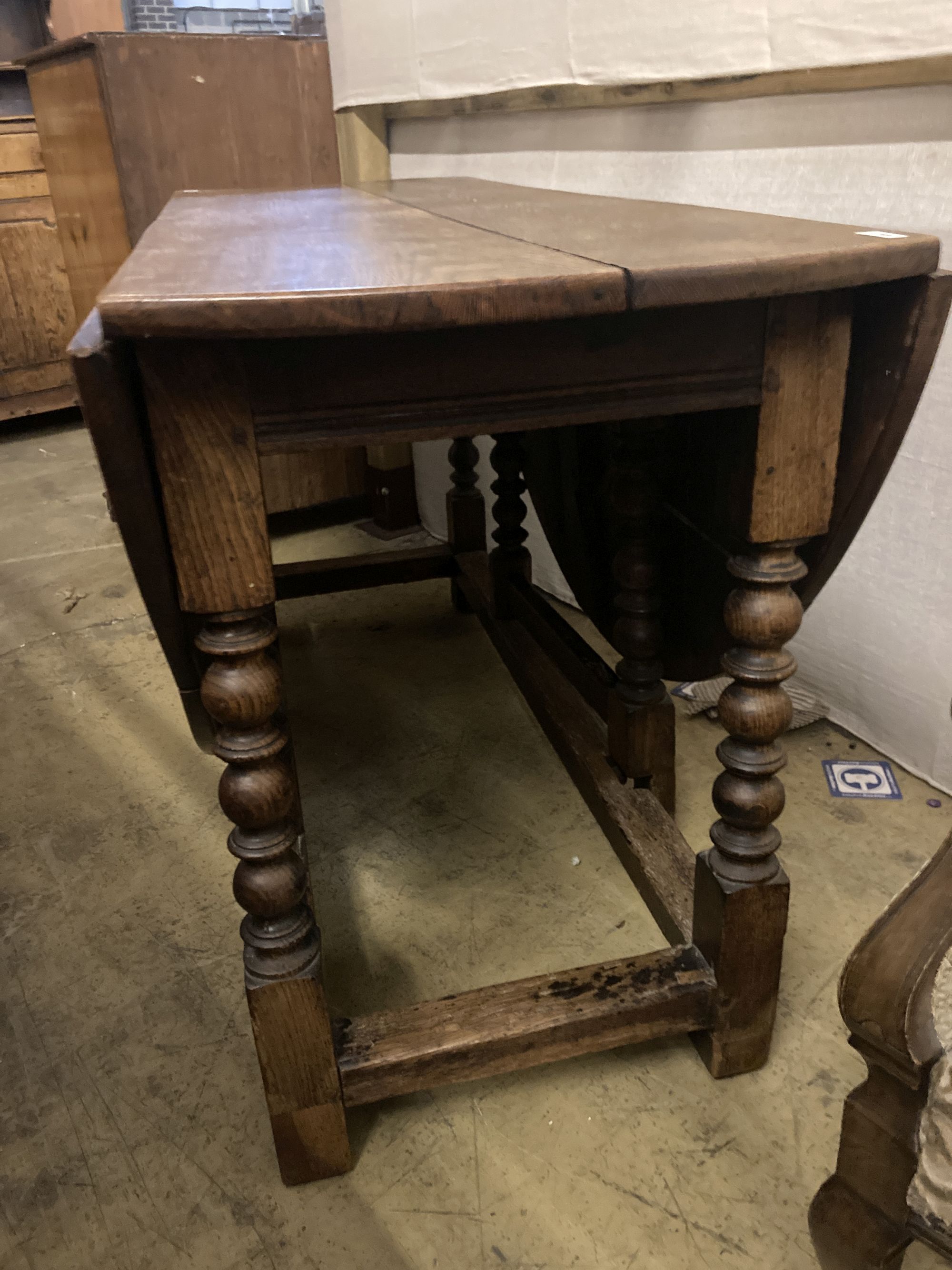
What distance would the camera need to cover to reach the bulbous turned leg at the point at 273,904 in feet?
2.95

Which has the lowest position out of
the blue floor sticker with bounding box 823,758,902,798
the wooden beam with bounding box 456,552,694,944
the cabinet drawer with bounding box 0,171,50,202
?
the blue floor sticker with bounding box 823,758,902,798

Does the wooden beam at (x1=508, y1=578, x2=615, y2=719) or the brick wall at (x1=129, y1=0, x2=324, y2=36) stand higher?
the brick wall at (x1=129, y1=0, x2=324, y2=36)

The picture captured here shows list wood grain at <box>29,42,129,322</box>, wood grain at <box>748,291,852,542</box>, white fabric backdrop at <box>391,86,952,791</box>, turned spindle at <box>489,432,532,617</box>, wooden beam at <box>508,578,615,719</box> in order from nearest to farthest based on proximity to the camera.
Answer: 1. wood grain at <box>748,291,852,542</box>
2. white fabric backdrop at <box>391,86,952,791</box>
3. wooden beam at <box>508,578,615,719</box>
4. turned spindle at <box>489,432,532,617</box>
5. wood grain at <box>29,42,129,322</box>

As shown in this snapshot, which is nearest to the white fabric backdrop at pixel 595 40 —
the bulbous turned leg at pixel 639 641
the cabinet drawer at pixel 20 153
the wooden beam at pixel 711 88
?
the wooden beam at pixel 711 88

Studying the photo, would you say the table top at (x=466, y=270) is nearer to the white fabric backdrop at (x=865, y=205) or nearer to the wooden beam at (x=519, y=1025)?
the white fabric backdrop at (x=865, y=205)

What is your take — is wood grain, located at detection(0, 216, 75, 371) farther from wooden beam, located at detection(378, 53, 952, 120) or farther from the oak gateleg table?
the oak gateleg table

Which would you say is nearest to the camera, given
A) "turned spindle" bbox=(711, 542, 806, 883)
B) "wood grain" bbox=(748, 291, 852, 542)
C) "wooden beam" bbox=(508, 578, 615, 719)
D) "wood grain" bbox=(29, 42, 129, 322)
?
"wood grain" bbox=(748, 291, 852, 542)

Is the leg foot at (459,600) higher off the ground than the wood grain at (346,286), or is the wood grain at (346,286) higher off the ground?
the wood grain at (346,286)

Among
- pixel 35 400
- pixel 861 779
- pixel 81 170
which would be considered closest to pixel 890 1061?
pixel 861 779

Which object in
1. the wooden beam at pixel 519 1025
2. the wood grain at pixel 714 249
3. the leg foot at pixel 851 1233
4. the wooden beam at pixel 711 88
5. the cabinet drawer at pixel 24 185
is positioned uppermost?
the wooden beam at pixel 711 88

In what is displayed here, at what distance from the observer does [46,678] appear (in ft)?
7.21

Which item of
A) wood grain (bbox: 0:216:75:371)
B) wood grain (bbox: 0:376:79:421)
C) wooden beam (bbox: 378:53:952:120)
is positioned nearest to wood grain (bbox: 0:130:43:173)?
wood grain (bbox: 0:216:75:371)

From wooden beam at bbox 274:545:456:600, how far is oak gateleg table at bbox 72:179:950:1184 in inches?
37.2

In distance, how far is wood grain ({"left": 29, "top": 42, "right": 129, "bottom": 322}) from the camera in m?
2.68
